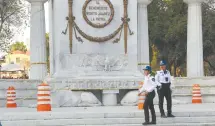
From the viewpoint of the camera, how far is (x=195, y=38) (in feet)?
118

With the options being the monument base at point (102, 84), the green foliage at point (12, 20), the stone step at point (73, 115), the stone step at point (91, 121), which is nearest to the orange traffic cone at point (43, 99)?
the stone step at point (73, 115)

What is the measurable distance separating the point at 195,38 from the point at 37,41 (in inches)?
406

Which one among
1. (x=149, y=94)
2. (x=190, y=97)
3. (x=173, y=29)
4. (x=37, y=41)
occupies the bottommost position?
(x=190, y=97)

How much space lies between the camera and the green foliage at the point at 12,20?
4584 centimetres

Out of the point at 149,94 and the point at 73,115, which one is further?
the point at 73,115

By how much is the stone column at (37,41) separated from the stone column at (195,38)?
374 inches

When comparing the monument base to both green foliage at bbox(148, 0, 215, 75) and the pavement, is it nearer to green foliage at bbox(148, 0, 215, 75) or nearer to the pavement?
the pavement

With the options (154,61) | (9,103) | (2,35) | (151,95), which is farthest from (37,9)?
(154,61)

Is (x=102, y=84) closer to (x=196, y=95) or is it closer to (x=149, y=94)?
(x=196, y=95)

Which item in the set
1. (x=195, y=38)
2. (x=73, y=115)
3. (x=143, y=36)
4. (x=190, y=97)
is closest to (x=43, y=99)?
(x=73, y=115)

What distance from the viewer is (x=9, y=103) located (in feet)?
83.4

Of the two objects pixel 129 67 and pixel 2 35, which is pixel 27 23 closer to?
pixel 2 35

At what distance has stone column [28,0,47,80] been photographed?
114 feet

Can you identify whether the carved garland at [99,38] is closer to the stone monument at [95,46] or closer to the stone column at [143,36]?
the stone monument at [95,46]
